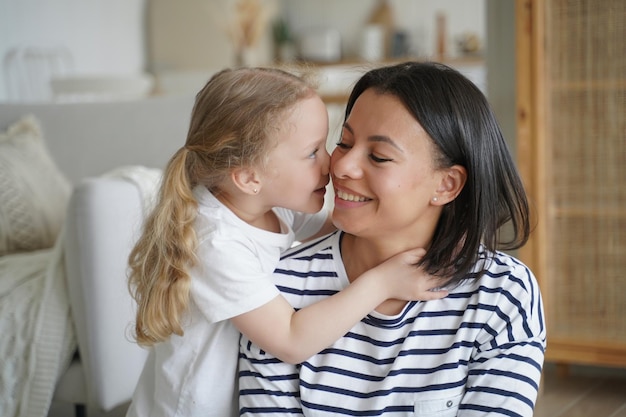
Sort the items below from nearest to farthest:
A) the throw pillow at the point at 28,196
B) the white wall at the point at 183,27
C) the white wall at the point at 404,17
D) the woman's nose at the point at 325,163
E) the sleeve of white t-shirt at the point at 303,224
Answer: the woman's nose at the point at 325,163 → the sleeve of white t-shirt at the point at 303,224 → the throw pillow at the point at 28,196 → the white wall at the point at 183,27 → the white wall at the point at 404,17

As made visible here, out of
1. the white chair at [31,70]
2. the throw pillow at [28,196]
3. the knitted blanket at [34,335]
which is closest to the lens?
the knitted blanket at [34,335]

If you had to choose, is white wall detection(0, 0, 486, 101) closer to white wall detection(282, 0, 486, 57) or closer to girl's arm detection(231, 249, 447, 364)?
white wall detection(282, 0, 486, 57)

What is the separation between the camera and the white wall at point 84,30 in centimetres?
519

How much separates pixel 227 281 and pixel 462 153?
0.41 metres

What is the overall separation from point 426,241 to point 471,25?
19.3 ft

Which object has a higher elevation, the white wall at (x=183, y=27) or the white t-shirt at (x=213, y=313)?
the white wall at (x=183, y=27)

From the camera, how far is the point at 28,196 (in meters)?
2.35

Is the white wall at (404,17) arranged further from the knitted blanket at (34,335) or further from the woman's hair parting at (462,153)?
the woman's hair parting at (462,153)

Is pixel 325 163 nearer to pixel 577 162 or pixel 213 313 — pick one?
pixel 213 313

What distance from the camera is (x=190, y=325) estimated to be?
4.47 feet

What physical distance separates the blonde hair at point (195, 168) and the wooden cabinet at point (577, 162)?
1.23 metres

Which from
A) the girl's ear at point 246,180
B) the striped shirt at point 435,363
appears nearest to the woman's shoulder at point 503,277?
the striped shirt at point 435,363

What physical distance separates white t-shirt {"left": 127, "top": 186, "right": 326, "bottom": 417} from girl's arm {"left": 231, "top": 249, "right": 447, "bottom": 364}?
30 millimetres

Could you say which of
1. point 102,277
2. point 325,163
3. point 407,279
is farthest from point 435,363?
point 102,277
